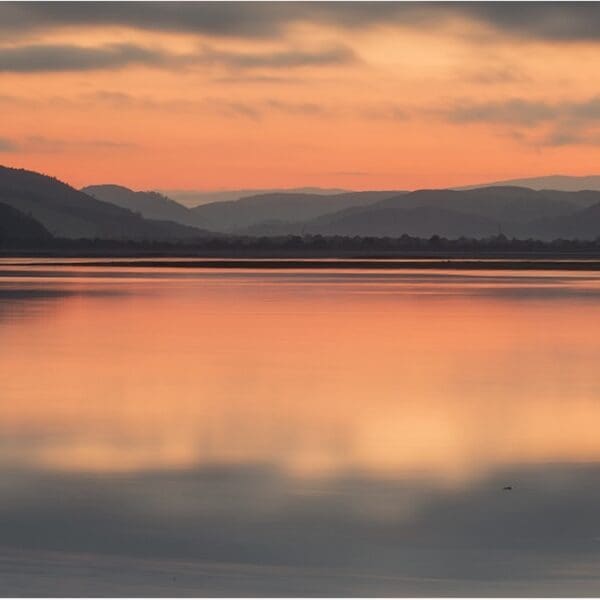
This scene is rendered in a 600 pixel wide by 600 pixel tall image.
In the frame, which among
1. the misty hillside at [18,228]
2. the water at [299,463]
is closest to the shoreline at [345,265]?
the water at [299,463]

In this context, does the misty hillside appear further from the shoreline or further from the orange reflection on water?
the orange reflection on water

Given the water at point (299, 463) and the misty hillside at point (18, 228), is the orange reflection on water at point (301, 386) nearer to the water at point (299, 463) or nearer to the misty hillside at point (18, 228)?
the water at point (299, 463)

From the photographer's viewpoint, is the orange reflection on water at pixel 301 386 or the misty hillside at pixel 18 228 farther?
the misty hillside at pixel 18 228

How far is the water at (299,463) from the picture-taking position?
30.8 feet

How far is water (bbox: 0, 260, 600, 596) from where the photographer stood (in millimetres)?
9375

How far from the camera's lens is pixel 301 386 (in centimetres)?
1972

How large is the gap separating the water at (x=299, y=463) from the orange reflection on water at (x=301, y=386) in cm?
6

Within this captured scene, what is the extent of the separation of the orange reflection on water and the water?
63 mm

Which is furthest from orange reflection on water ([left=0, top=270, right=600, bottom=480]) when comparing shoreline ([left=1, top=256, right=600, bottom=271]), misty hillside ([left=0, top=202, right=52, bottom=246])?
misty hillside ([left=0, top=202, right=52, bottom=246])

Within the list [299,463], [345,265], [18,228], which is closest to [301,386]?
[299,463]

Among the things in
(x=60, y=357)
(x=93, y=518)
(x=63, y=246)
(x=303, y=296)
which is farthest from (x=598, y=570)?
(x=63, y=246)

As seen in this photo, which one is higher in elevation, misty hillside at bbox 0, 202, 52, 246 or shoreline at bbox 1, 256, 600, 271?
misty hillside at bbox 0, 202, 52, 246

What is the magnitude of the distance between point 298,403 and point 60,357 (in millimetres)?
7378

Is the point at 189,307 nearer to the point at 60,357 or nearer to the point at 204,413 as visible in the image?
the point at 60,357
